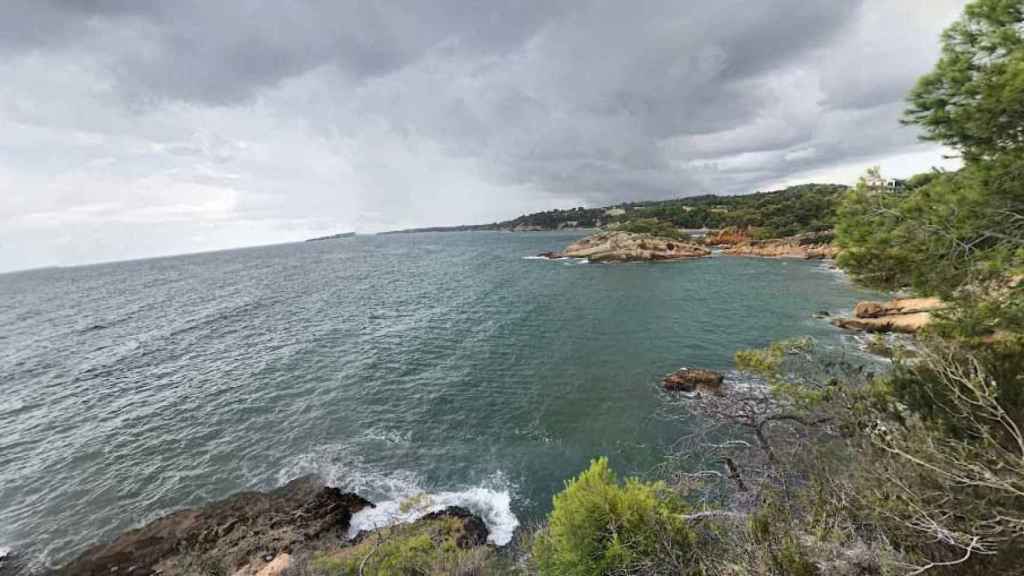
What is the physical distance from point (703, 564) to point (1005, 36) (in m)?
12.4

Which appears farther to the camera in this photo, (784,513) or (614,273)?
(614,273)

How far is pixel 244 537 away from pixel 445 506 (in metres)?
6.80

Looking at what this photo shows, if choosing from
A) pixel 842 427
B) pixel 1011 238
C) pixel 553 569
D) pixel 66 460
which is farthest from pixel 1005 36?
pixel 66 460

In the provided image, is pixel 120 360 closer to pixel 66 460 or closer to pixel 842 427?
pixel 66 460

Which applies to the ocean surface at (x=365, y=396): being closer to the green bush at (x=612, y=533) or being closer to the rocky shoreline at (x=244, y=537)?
the rocky shoreline at (x=244, y=537)

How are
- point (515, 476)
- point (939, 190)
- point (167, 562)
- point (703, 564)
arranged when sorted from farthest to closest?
point (515, 476), point (167, 562), point (939, 190), point (703, 564)

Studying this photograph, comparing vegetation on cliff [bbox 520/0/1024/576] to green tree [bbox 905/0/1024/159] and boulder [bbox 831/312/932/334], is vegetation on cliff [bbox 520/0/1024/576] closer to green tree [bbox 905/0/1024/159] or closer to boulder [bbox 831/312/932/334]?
green tree [bbox 905/0/1024/159]

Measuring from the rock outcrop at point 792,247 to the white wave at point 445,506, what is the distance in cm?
8071

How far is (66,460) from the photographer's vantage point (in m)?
19.5

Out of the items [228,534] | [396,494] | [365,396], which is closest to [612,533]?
[396,494]

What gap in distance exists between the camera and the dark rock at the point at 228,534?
42.8ft

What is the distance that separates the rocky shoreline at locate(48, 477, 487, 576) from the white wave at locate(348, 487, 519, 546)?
0.30 m

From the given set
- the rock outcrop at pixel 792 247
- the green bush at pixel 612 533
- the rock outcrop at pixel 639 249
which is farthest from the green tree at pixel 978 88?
the rock outcrop at pixel 792 247

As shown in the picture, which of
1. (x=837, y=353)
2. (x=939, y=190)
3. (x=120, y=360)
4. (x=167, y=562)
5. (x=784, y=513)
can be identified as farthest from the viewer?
(x=120, y=360)
